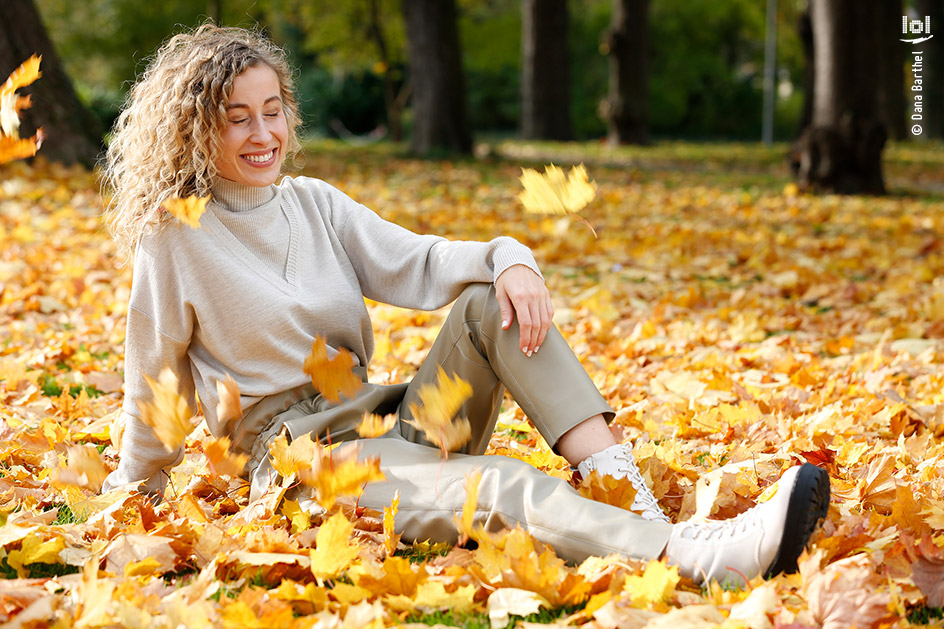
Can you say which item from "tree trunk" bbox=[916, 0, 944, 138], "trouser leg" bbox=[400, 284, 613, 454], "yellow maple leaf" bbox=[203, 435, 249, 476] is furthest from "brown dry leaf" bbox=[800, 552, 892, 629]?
"tree trunk" bbox=[916, 0, 944, 138]

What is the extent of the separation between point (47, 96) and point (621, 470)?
21.6ft

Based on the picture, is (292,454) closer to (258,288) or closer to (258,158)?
(258,288)

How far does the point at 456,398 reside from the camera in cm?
191

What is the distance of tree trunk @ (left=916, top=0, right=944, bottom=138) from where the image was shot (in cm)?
1977

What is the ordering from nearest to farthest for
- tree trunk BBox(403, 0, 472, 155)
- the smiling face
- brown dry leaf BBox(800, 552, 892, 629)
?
brown dry leaf BBox(800, 552, 892, 629), the smiling face, tree trunk BBox(403, 0, 472, 155)

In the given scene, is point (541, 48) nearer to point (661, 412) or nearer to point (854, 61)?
point (854, 61)

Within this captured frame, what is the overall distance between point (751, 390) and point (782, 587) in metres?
1.46

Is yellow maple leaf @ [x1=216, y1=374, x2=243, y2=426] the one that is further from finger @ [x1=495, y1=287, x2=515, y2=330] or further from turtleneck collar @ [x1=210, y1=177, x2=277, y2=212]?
finger @ [x1=495, y1=287, x2=515, y2=330]

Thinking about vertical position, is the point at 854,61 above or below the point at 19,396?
above

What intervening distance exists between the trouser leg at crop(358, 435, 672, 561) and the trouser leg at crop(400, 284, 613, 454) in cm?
15

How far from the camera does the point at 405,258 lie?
2.25 metres

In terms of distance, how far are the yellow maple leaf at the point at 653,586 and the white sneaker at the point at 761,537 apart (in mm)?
95

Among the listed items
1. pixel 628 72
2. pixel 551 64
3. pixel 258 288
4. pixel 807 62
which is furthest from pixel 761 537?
pixel 551 64

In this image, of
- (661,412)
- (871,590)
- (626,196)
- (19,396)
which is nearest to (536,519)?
(871,590)
